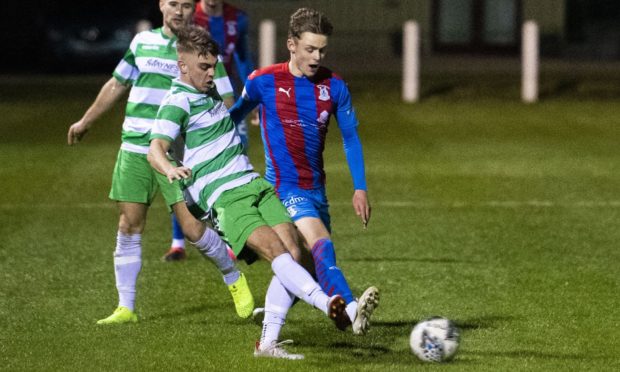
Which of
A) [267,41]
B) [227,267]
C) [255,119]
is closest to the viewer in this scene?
[227,267]

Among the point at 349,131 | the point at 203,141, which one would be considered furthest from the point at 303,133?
the point at 203,141

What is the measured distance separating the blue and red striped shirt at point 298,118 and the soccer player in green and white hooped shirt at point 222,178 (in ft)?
1.12

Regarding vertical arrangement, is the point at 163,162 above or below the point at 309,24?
below

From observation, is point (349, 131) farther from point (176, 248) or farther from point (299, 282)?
point (176, 248)

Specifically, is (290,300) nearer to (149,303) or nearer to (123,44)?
(149,303)

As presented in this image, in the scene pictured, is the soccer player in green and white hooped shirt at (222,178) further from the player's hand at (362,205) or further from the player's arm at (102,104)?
the player's arm at (102,104)

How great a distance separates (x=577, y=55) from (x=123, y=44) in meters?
11.8

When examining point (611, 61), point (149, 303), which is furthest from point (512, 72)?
point (149, 303)

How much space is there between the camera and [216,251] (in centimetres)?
845

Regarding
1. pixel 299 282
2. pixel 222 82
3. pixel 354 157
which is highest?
pixel 222 82

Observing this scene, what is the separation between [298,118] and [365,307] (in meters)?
1.31

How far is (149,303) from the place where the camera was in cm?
927

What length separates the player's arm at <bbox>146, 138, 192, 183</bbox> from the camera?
704 cm

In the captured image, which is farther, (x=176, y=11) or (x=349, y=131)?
(x=176, y=11)
